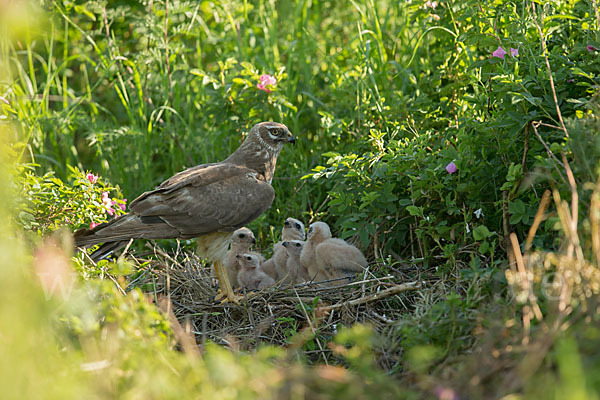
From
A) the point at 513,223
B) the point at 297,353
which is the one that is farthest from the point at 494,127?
the point at 297,353

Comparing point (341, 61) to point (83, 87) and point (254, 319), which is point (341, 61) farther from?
point (254, 319)

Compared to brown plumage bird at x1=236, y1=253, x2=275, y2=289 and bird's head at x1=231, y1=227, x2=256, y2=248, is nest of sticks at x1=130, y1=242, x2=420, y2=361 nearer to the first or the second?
brown plumage bird at x1=236, y1=253, x2=275, y2=289

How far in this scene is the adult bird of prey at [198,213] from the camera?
4.46m

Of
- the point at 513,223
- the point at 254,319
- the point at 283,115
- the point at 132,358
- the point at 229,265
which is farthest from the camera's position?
the point at 283,115

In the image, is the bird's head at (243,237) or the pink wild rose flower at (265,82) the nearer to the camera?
the bird's head at (243,237)

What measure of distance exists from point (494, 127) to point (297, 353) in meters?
1.78

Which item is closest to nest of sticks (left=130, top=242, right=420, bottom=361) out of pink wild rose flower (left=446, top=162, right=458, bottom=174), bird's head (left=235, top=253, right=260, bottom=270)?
bird's head (left=235, top=253, right=260, bottom=270)

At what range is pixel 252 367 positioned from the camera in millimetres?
2236

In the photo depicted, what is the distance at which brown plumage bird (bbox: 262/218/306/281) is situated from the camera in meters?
5.13

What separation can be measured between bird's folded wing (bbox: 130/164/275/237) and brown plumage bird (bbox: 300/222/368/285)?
0.51m

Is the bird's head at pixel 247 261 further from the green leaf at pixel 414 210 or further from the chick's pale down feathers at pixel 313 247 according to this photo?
the green leaf at pixel 414 210

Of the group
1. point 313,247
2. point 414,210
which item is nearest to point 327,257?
point 313,247

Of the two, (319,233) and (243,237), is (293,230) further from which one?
(243,237)

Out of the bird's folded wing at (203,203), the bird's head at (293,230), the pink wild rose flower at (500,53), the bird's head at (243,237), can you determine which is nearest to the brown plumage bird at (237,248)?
the bird's head at (243,237)
